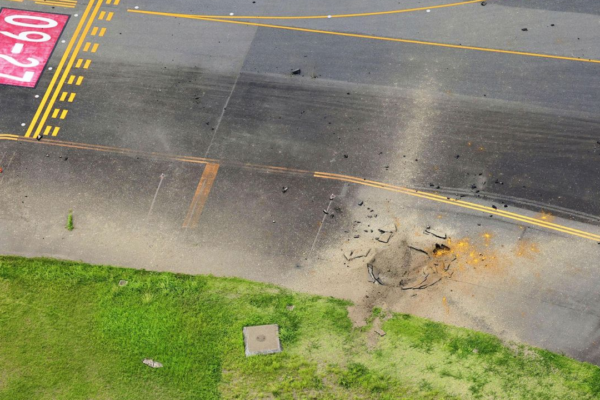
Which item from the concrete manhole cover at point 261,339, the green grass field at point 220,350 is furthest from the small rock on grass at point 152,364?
the concrete manhole cover at point 261,339

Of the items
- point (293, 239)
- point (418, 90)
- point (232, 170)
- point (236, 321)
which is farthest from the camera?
point (418, 90)

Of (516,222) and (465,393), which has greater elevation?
(516,222)

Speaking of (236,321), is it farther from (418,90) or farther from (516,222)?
(418,90)

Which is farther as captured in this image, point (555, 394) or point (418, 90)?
point (418, 90)

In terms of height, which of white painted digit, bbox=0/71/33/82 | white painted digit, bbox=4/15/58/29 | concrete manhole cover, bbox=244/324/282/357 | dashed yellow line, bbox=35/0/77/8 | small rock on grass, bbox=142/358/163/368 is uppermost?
dashed yellow line, bbox=35/0/77/8

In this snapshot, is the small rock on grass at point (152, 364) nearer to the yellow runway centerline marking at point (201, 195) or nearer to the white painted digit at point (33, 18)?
the yellow runway centerline marking at point (201, 195)

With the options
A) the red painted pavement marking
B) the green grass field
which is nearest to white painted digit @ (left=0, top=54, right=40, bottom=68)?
the red painted pavement marking

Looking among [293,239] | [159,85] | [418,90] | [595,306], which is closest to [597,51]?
[418,90]

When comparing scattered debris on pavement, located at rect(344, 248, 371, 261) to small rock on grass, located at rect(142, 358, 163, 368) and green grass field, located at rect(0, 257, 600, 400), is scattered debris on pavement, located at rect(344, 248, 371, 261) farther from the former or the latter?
small rock on grass, located at rect(142, 358, 163, 368)
